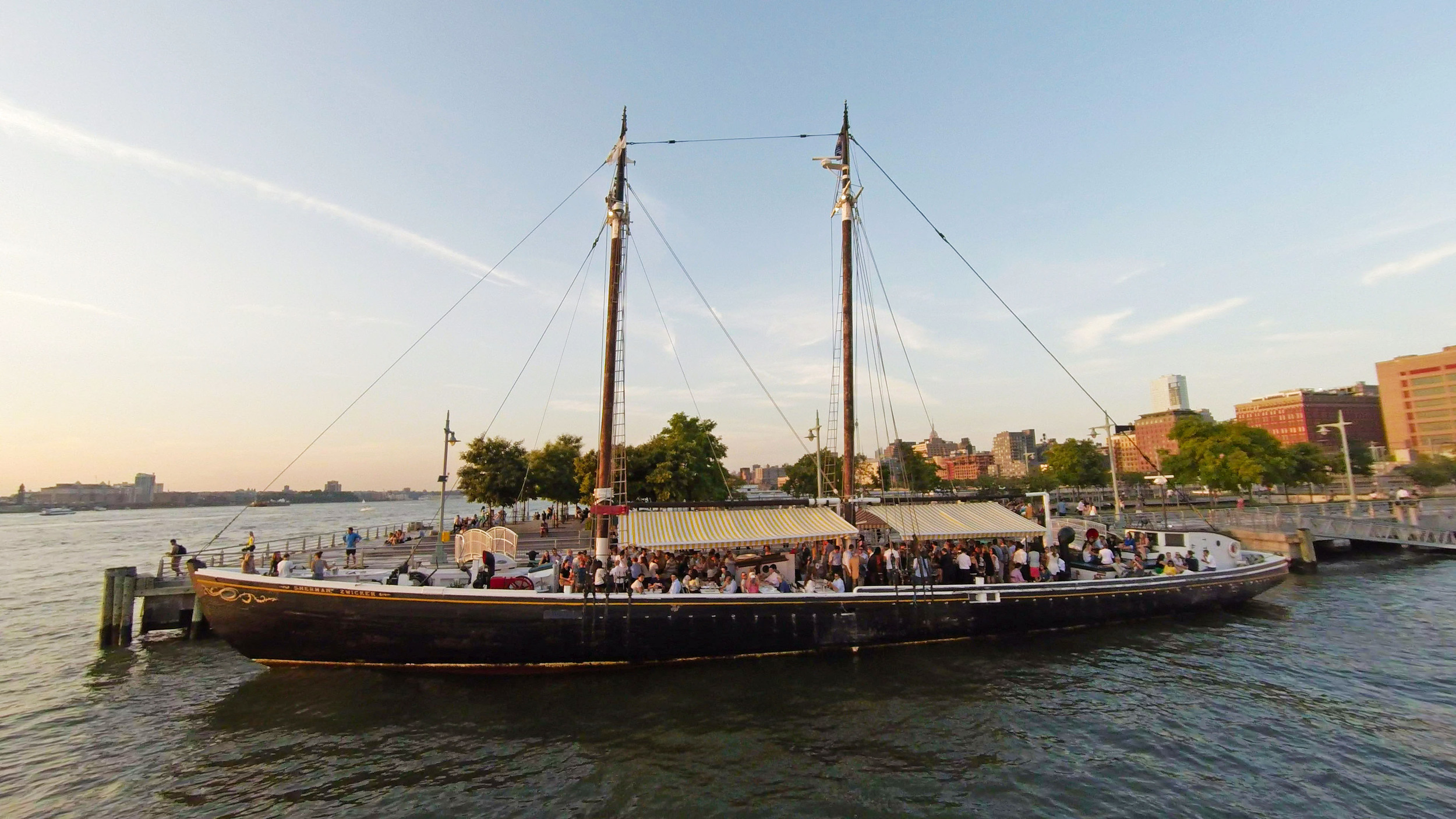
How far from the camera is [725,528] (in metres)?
17.1

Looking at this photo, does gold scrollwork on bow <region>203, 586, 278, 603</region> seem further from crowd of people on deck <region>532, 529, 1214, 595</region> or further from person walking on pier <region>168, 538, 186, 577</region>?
person walking on pier <region>168, 538, 186, 577</region>

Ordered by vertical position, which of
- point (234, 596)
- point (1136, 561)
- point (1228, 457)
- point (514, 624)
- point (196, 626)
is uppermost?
point (1228, 457)

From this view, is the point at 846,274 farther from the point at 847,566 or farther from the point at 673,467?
the point at 673,467

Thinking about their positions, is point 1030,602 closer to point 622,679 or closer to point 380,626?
point 622,679

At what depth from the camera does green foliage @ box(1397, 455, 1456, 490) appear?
6954 centimetres

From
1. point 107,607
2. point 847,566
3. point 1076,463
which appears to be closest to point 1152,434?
point 1076,463

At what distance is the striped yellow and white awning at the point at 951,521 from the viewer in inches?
704

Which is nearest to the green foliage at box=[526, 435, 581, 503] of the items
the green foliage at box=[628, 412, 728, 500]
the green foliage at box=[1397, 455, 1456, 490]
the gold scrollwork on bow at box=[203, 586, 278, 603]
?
the green foliage at box=[628, 412, 728, 500]

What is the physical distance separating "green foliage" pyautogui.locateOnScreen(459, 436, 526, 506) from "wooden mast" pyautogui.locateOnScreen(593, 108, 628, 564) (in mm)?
25039

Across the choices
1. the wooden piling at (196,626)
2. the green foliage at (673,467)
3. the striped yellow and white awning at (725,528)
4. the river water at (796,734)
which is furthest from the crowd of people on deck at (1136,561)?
the wooden piling at (196,626)

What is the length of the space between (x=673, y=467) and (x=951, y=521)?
22.8m

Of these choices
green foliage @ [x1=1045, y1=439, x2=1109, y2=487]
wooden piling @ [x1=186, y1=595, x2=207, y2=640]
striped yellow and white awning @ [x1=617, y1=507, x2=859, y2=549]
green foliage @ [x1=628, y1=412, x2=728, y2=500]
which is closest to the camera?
striped yellow and white awning @ [x1=617, y1=507, x2=859, y2=549]

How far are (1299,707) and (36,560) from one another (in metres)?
76.5

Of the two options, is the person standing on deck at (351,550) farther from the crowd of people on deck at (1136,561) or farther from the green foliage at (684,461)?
the crowd of people on deck at (1136,561)
